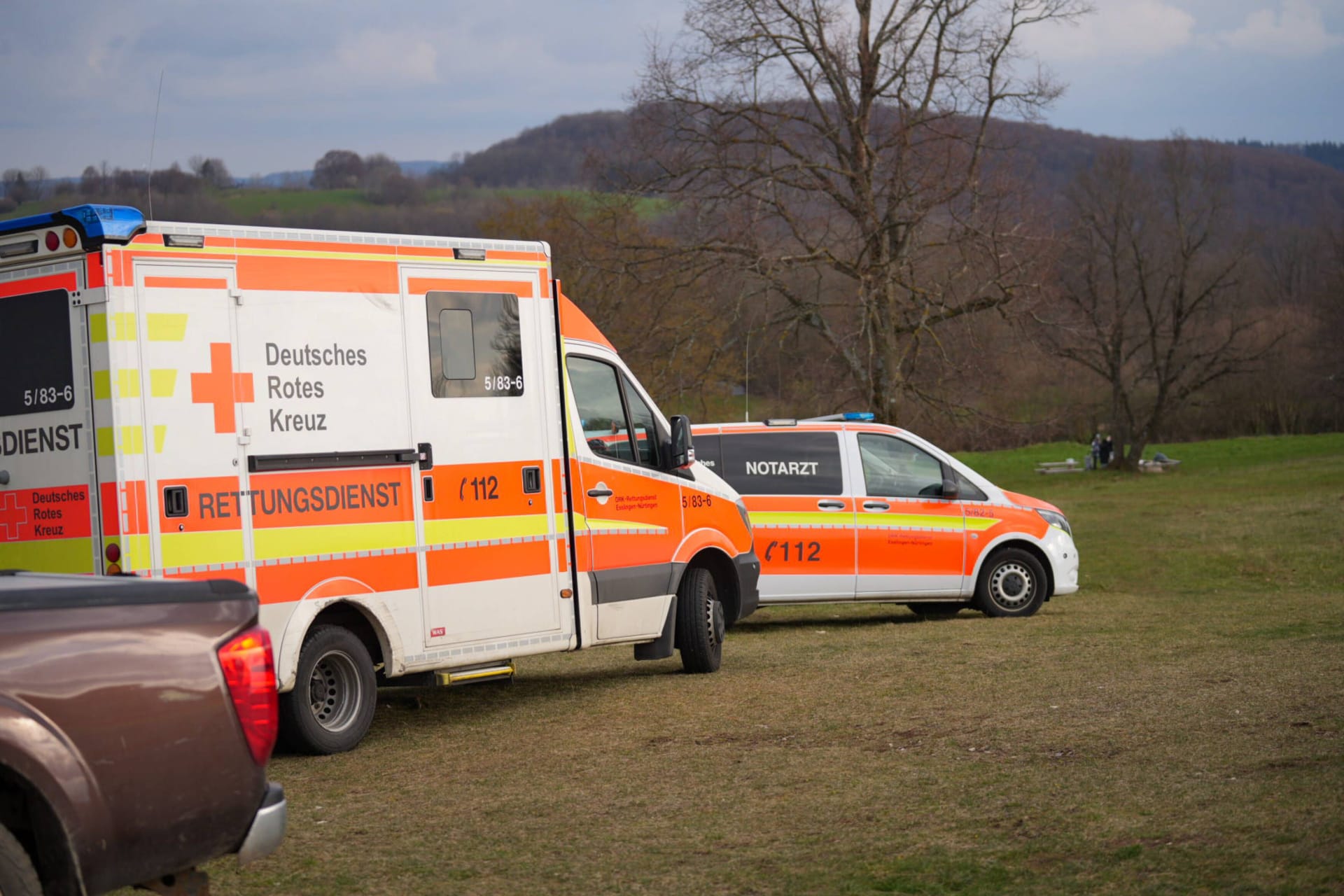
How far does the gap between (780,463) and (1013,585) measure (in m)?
2.72

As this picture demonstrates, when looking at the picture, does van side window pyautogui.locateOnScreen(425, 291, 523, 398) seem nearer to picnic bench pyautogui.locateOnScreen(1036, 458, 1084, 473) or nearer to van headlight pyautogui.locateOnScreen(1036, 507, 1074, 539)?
van headlight pyautogui.locateOnScreen(1036, 507, 1074, 539)

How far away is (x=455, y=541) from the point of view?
Result: 8336 millimetres

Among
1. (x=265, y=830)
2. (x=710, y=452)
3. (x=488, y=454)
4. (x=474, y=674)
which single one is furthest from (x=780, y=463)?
(x=265, y=830)

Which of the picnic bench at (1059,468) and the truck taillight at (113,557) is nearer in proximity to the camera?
the truck taillight at (113,557)

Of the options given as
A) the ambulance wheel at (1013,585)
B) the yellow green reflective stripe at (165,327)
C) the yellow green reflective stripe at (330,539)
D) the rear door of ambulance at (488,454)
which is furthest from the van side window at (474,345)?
the ambulance wheel at (1013,585)

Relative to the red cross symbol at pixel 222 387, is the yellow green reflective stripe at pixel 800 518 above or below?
below

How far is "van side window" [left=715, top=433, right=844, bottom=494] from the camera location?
13.7 meters

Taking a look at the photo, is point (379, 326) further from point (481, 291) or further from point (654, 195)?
point (654, 195)

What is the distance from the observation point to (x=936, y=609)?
1508cm

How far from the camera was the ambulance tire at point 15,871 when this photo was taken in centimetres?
348

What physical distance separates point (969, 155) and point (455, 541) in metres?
17.9

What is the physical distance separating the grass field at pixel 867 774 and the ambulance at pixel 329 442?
25.8 inches

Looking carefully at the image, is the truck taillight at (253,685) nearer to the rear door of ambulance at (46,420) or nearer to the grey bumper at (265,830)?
the grey bumper at (265,830)

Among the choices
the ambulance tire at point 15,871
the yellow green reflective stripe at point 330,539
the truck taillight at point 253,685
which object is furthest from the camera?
the yellow green reflective stripe at point 330,539
